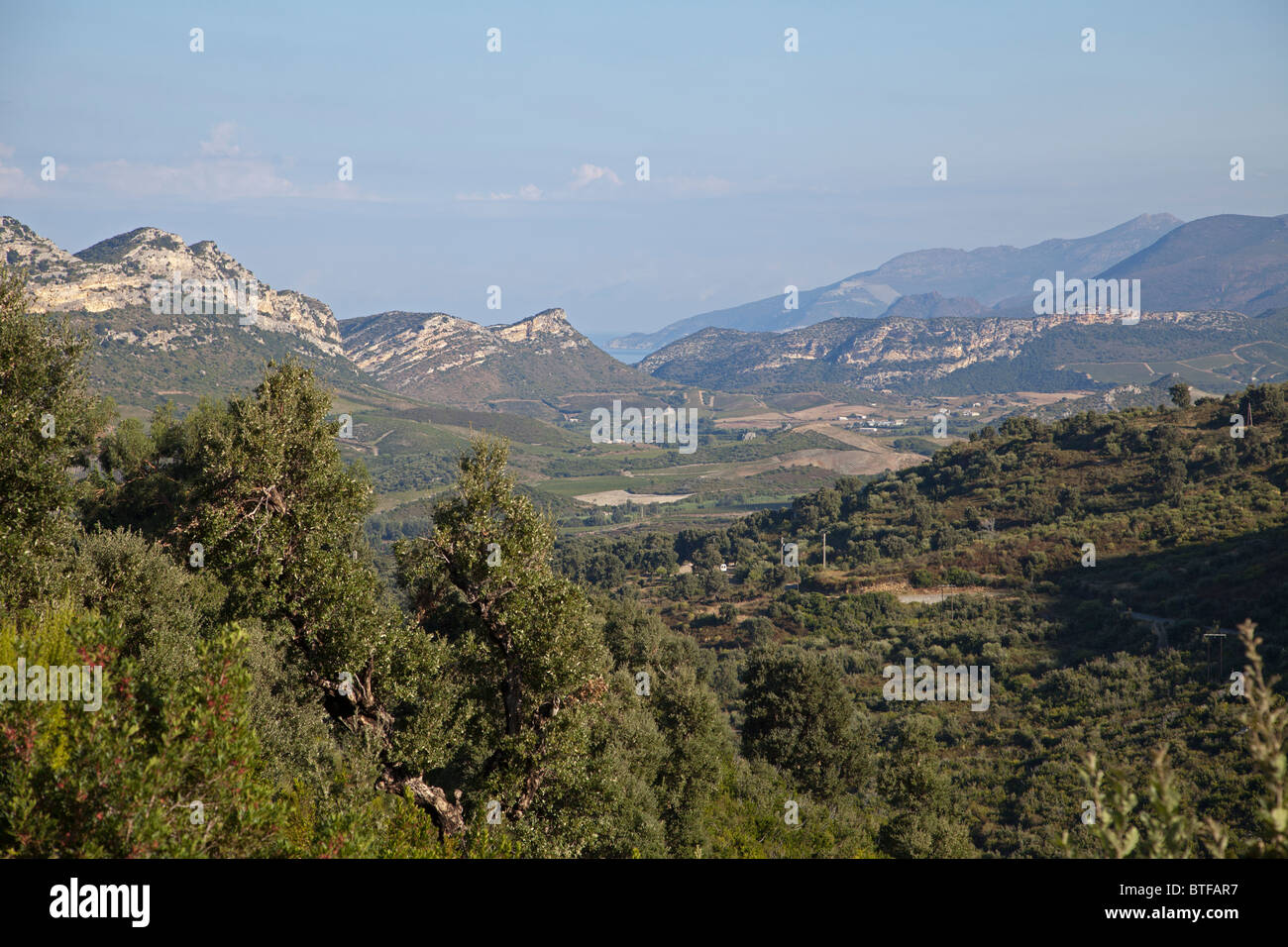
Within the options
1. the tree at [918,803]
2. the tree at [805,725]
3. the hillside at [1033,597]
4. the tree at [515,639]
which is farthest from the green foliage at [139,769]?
the tree at [805,725]

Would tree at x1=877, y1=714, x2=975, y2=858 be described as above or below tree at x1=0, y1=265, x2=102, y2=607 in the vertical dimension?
below

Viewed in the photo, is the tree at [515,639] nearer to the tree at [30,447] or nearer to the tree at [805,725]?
the tree at [30,447]

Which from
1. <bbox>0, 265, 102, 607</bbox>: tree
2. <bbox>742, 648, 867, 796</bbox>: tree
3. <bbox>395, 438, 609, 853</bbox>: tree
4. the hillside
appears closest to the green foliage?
<bbox>395, 438, 609, 853</bbox>: tree

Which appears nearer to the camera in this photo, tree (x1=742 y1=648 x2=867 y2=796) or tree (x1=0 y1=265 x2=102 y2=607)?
tree (x1=0 y1=265 x2=102 y2=607)

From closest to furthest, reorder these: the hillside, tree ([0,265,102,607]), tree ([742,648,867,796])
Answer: tree ([0,265,102,607]), tree ([742,648,867,796]), the hillside

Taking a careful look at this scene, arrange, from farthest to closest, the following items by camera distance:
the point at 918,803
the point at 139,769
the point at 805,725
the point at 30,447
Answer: the point at 805,725 → the point at 918,803 → the point at 30,447 → the point at 139,769

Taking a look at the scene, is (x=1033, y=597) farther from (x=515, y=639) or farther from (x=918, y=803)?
(x=515, y=639)

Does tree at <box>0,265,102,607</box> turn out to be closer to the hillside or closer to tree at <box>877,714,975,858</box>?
the hillside

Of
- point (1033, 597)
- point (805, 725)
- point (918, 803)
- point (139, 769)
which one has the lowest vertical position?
point (918, 803)

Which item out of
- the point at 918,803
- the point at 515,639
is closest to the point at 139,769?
the point at 515,639

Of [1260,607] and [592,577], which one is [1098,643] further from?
[592,577]

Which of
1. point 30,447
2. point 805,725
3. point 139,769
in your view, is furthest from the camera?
point 805,725
